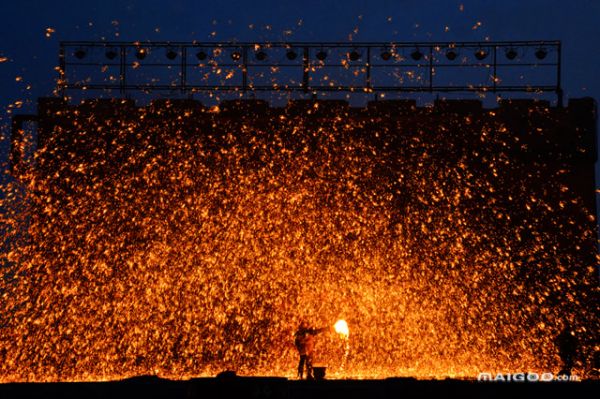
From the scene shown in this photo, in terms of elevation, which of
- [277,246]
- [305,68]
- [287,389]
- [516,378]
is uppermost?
[305,68]

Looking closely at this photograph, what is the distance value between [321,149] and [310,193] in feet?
4.06

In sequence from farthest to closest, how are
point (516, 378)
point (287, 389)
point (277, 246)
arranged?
point (277, 246) → point (516, 378) → point (287, 389)

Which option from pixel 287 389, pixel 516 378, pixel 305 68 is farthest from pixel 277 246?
pixel 287 389

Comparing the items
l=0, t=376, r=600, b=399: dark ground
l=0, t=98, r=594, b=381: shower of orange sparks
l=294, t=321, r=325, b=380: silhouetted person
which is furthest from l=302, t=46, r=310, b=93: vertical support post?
l=0, t=376, r=600, b=399: dark ground

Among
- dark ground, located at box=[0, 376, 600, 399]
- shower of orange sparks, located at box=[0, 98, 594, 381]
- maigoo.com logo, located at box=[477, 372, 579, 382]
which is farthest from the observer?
shower of orange sparks, located at box=[0, 98, 594, 381]

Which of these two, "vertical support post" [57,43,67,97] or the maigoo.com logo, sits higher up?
"vertical support post" [57,43,67,97]

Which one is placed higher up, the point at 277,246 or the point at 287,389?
the point at 277,246

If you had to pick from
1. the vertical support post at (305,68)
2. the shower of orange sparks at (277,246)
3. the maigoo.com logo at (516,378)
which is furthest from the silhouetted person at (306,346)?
the vertical support post at (305,68)

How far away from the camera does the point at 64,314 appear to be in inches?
766

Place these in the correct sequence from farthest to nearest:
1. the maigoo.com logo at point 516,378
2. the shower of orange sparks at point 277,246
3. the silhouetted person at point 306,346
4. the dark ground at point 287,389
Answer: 1. the shower of orange sparks at point 277,246
2. the silhouetted person at point 306,346
3. the maigoo.com logo at point 516,378
4. the dark ground at point 287,389

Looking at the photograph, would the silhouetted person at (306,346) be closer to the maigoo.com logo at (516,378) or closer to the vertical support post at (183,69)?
the maigoo.com logo at (516,378)

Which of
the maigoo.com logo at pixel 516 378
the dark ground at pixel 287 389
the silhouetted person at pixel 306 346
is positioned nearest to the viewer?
the dark ground at pixel 287 389

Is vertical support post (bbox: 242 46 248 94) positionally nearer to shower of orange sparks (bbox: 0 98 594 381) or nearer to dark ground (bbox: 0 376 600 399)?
shower of orange sparks (bbox: 0 98 594 381)

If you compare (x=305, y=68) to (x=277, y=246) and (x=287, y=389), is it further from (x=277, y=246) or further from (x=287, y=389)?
(x=287, y=389)
